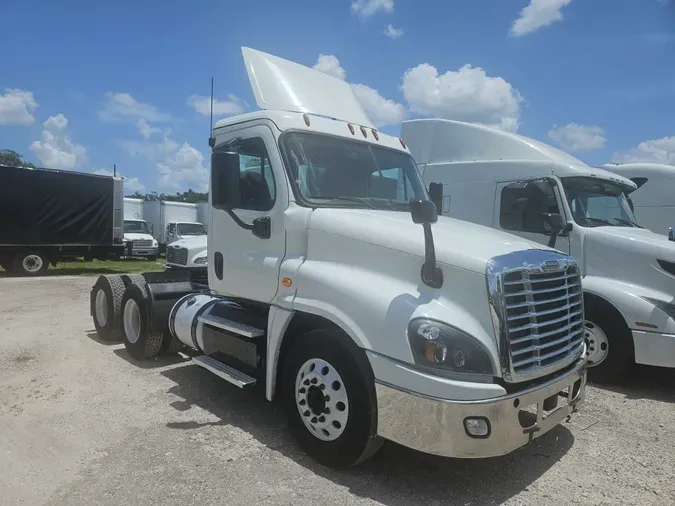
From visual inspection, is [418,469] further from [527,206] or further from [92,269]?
[92,269]

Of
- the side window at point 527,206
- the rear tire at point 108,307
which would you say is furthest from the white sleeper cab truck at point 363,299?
the rear tire at point 108,307

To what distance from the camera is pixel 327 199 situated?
14.0 feet

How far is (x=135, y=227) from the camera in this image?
26469 millimetres

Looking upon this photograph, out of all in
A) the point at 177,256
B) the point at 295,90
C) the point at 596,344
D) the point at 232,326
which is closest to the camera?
the point at 232,326

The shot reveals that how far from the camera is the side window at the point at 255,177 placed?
14.4ft

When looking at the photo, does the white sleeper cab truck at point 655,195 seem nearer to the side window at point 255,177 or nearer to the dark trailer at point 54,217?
the side window at point 255,177

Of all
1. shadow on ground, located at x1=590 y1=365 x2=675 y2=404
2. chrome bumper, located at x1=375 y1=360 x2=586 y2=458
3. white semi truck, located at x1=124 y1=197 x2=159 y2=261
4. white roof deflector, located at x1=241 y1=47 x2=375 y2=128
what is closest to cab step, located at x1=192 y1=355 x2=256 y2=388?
chrome bumper, located at x1=375 y1=360 x2=586 y2=458

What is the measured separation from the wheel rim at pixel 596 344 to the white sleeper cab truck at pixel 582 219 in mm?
11

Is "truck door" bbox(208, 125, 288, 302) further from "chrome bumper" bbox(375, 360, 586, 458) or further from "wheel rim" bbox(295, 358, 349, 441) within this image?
"chrome bumper" bbox(375, 360, 586, 458)

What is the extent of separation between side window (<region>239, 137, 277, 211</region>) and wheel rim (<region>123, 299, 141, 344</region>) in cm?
303

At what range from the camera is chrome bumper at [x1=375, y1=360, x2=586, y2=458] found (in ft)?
9.98

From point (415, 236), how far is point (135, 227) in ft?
83.8

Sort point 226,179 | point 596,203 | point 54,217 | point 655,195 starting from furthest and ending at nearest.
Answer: point 54,217, point 655,195, point 596,203, point 226,179

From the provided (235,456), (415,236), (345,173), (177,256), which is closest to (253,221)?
(345,173)
